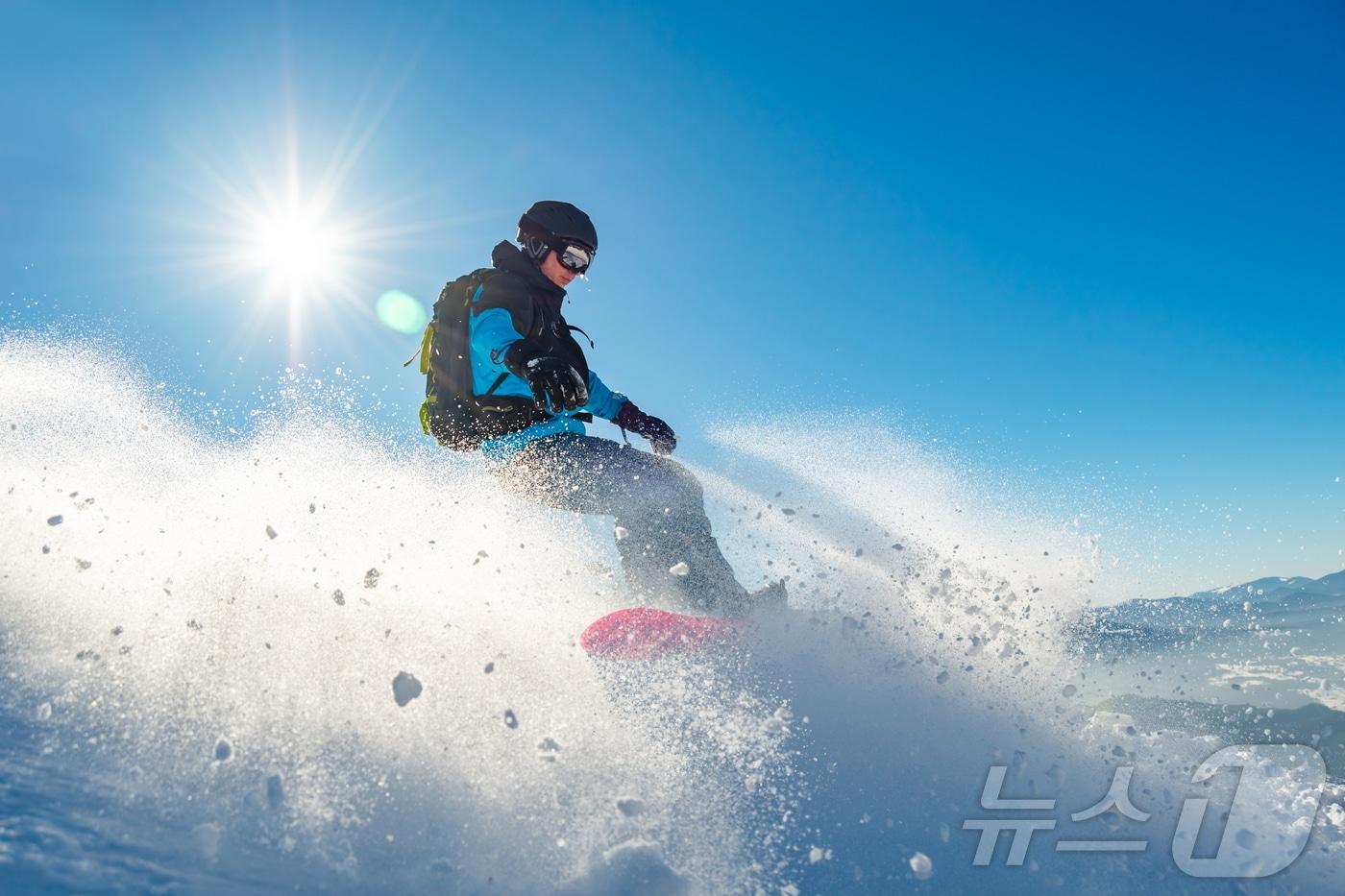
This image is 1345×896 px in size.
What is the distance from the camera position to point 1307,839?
397 cm

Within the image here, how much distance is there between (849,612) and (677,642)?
1.61 meters

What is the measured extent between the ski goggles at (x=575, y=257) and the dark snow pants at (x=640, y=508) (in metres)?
1.40

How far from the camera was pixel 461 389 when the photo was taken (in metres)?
4.51

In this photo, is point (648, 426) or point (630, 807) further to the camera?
point (648, 426)

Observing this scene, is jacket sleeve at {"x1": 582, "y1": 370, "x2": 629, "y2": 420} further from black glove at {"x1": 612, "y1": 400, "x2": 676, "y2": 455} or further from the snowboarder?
the snowboarder

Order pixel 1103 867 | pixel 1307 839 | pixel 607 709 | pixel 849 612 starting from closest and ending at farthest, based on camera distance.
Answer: pixel 1103 867 → pixel 607 709 → pixel 1307 839 → pixel 849 612

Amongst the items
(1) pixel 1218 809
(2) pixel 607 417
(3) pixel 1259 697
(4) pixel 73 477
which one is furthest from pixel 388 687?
(3) pixel 1259 697

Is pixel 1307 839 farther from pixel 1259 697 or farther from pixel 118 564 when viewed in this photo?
pixel 1259 697

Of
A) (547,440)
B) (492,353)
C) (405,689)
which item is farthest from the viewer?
(547,440)

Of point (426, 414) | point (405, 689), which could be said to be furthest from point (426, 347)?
point (405, 689)

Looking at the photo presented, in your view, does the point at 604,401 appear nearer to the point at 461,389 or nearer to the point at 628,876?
the point at 461,389

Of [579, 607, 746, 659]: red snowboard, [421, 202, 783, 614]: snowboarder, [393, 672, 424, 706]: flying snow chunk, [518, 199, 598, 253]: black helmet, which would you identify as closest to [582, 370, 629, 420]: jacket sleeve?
[421, 202, 783, 614]: snowboarder

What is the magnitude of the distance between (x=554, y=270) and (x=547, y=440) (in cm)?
142

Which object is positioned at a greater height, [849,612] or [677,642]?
[849,612]
